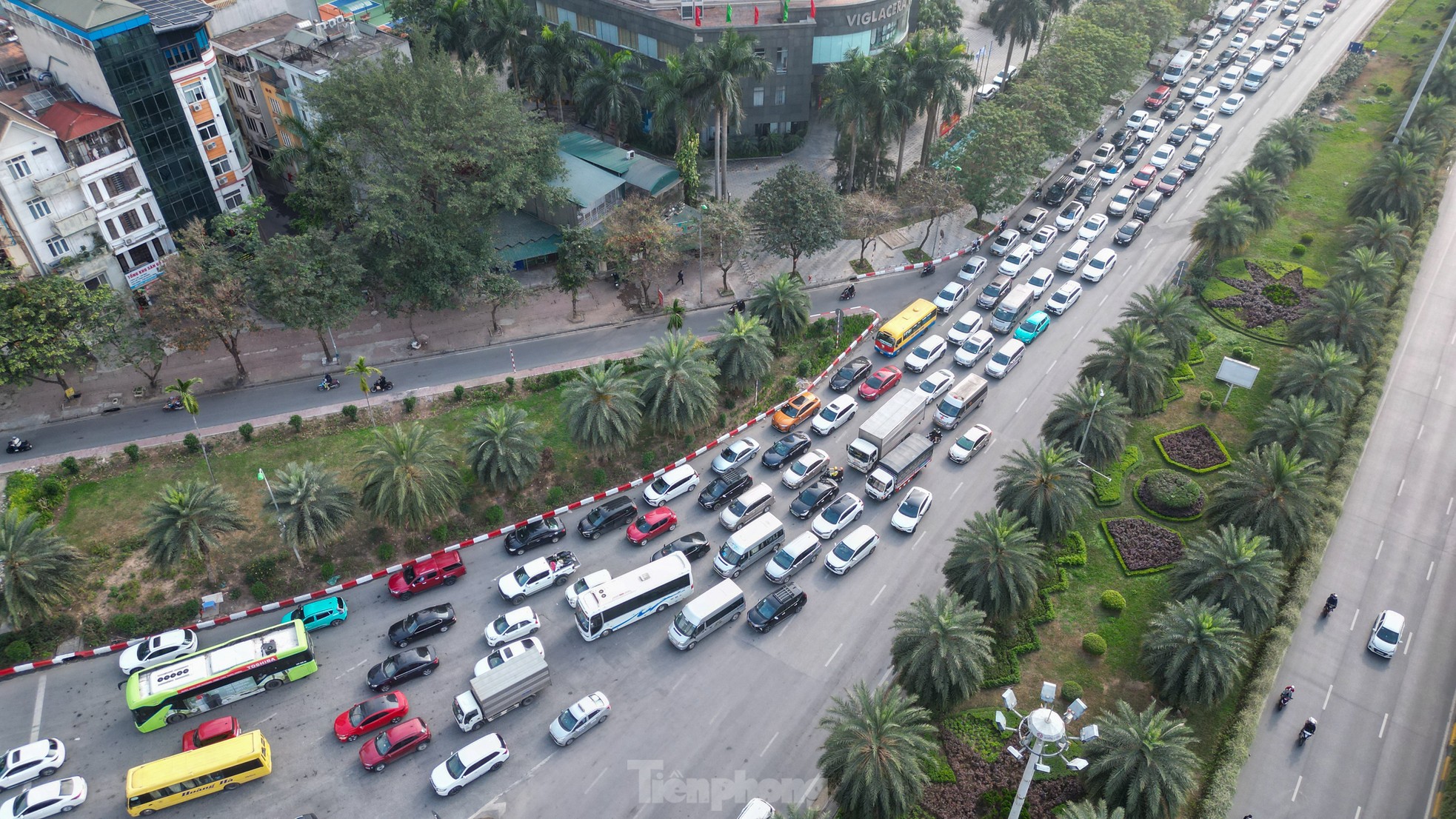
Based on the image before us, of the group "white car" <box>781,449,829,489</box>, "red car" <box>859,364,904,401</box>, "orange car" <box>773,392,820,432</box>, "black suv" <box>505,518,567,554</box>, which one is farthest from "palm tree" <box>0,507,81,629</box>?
"red car" <box>859,364,904,401</box>

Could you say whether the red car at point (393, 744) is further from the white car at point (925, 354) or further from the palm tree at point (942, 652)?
the white car at point (925, 354)

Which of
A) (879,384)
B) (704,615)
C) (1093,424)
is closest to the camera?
(704,615)

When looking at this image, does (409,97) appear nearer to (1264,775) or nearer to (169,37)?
(169,37)

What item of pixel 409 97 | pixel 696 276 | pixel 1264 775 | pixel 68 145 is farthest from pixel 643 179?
pixel 1264 775

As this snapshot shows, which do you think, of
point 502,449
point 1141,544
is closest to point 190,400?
point 502,449

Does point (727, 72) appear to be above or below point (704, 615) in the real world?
above

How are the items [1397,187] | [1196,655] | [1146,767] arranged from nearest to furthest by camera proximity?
[1146,767] < [1196,655] < [1397,187]

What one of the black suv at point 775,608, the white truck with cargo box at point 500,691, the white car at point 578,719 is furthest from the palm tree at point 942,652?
the white truck with cargo box at point 500,691

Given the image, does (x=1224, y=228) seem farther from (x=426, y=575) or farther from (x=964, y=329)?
(x=426, y=575)
